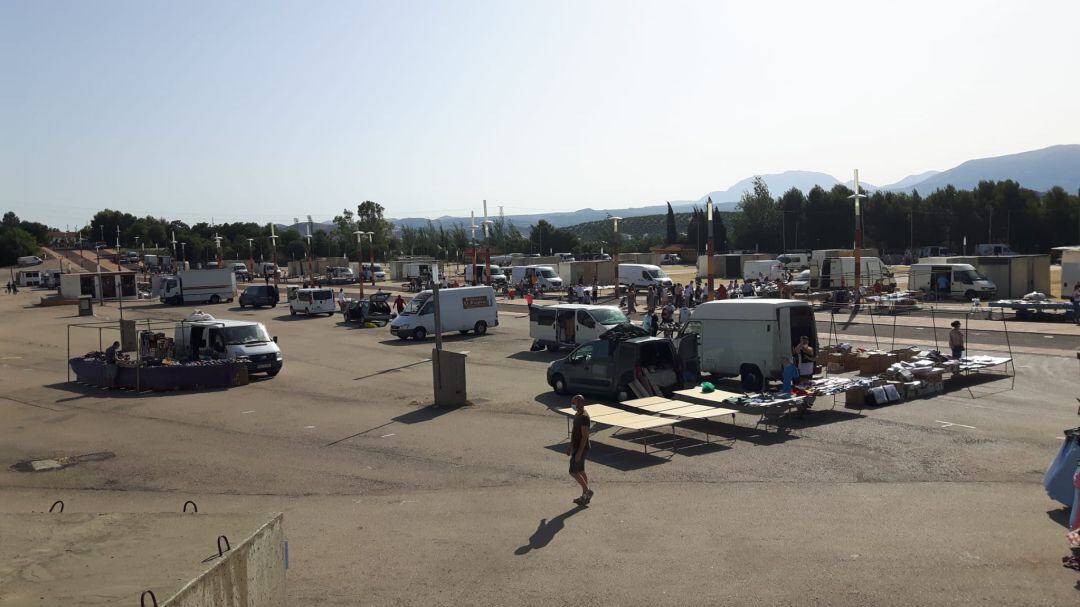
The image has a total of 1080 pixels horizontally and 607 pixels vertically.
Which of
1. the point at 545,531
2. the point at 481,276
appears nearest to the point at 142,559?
the point at 545,531

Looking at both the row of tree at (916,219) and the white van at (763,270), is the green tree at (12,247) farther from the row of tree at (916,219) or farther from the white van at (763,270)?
the white van at (763,270)

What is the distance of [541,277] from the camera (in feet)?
184

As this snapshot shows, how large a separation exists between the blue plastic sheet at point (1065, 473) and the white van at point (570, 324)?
16.0 m

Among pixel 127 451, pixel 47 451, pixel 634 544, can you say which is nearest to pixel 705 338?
pixel 634 544

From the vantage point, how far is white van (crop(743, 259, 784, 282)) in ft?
176

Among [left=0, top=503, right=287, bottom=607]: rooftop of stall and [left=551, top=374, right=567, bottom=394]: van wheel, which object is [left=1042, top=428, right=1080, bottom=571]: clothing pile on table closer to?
[left=0, top=503, right=287, bottom=607]: rooftop of stall

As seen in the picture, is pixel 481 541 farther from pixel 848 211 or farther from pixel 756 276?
pixel 848 211

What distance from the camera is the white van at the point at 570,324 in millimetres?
25447

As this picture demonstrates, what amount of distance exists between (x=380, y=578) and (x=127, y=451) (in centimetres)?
881

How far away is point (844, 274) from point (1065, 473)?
36.9 meters

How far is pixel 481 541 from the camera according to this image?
30.8 feet

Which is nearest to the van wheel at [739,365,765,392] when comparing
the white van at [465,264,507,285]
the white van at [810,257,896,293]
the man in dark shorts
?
the man in dark shorts

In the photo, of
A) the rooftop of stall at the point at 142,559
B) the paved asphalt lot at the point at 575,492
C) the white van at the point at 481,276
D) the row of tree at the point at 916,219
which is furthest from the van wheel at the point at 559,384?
the row of tree at the point at 916,219

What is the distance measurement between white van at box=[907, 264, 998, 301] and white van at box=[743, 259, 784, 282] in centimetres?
1254
